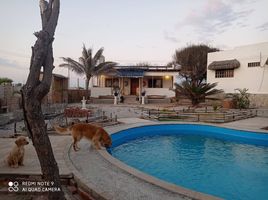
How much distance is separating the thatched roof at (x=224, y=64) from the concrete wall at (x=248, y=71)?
54 centimetres

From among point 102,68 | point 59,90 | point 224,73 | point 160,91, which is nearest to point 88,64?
point 102,68

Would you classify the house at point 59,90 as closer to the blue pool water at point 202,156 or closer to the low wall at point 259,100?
the blue pool water at point 202,156

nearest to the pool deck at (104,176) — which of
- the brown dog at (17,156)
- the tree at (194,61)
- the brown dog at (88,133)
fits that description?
the brown dog at (17,156)

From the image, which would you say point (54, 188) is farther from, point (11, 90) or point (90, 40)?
point (90, 40)

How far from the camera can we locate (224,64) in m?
Result: 27.7

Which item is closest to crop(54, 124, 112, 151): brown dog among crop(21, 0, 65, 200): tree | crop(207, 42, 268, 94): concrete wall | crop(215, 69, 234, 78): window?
crop(21, 0, 65, 200): tree

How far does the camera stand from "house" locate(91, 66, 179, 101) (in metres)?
31.2

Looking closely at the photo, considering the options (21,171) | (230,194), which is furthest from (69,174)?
(230,194)

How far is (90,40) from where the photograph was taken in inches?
1107

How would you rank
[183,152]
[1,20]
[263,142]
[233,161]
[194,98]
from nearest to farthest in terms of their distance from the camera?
1. [233,161]
2. [183,152]
3. [263,142]
4. [1,20]
5. [194,98]

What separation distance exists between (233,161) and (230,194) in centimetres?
290

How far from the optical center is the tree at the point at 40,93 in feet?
10.0

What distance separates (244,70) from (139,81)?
13001 mm

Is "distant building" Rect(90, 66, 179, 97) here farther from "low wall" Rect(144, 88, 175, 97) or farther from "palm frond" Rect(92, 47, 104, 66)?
"palm frond" Rect(92, 47, 104, 66)
